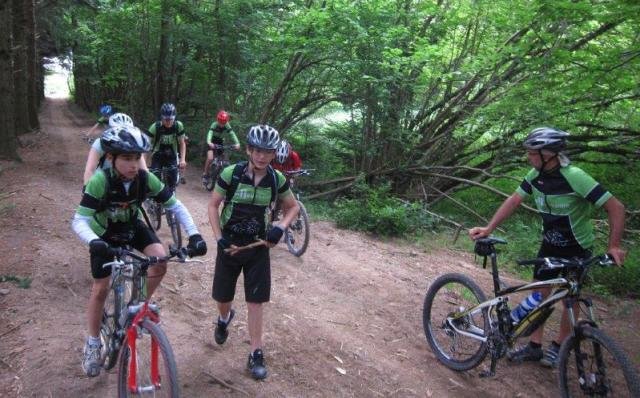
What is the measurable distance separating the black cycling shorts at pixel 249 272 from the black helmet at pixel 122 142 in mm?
1187

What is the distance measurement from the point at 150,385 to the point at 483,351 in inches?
122

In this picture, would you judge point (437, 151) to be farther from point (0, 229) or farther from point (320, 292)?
point (0, 229)

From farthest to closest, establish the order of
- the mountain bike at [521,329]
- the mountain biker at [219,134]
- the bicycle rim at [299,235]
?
1. the mountain biker at [219,134]
2. the bicycle rim at [299,235]
3. the mountain bike at [521,329]

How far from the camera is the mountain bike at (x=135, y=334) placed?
327cm

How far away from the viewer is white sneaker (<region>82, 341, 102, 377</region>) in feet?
12.8

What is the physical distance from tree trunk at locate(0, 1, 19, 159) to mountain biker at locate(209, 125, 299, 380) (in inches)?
455

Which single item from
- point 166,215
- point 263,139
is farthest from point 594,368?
point 166,215

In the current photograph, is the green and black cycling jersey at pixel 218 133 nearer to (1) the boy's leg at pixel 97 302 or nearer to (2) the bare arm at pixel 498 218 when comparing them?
(2) the bare arm at pixel 498 218

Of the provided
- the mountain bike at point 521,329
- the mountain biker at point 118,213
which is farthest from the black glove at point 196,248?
the mountain bike at point 521,329

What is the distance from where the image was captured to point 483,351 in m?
4.67

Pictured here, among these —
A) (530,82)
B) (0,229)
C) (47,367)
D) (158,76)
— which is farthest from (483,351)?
(158,76)

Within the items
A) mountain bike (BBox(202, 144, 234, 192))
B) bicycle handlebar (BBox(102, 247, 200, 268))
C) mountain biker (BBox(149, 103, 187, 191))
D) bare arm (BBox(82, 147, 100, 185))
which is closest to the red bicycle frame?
bicycle handlebar (BBox(102, 247, 200, 268))

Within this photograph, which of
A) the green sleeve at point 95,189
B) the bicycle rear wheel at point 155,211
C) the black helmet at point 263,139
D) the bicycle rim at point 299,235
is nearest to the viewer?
the green sleeve at point 95,189

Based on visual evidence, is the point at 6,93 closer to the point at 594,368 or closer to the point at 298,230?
the point at 298,230
